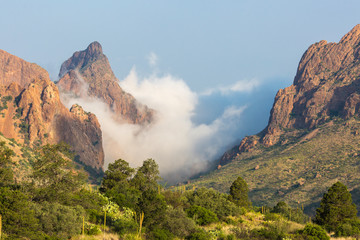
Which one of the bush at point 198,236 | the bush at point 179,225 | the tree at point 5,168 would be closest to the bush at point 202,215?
the bush at point 179,225

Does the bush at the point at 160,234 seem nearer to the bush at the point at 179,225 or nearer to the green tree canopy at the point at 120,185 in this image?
the bush at the point at 179,225

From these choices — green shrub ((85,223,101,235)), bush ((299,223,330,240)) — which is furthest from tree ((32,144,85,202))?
bush ((299,223,330,240))

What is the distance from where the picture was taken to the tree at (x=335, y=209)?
52.9m

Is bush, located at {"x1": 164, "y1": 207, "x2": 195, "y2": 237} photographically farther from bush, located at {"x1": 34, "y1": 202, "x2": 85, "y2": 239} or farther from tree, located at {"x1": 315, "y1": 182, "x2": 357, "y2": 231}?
tree, located at {"x1": 315, "y1": 182, "x2": 357, "y2": 231}

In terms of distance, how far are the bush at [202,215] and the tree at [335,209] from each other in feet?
50.6

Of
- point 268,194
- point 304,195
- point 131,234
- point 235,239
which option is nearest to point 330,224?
point 235,239

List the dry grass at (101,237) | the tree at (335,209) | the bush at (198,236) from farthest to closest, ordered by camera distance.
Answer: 1. the tree at (335,209)
2. the bush at (198,236)
3. the dry grass at (101,237)

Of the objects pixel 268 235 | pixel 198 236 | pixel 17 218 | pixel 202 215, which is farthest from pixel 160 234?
pixel 17 218

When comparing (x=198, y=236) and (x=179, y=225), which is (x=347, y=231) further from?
(x=179, y=225)

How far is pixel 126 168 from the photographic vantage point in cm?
7762

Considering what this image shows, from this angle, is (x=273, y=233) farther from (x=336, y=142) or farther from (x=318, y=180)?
(x=336, y=142)

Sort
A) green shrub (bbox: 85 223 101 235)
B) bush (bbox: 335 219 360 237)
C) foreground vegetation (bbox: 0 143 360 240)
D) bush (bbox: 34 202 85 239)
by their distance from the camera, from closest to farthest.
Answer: foreground vegetation (bbox: 0 143 360 240) < bush (bbox: 34 202 85 239) < green shrub (bbox: 85 223 101 235) < bush (bbox: 335 219 360 237)

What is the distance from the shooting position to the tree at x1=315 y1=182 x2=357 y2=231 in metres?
52.9

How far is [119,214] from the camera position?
46188 mm
